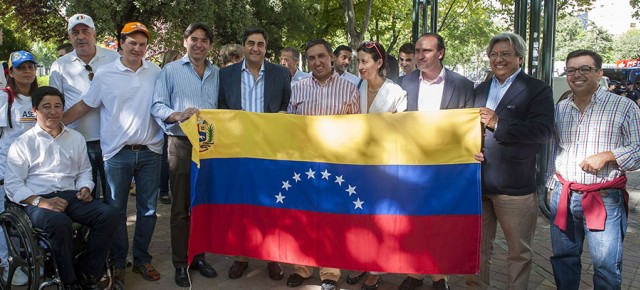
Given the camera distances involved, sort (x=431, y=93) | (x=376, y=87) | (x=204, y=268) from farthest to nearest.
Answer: (x=204, y=268), (x=376, y=87), (x=431, y=93)

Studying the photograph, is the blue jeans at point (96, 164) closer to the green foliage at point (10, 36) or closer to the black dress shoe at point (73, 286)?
the black dress shoe at point (73, 286)

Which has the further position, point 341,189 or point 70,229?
point 341,189

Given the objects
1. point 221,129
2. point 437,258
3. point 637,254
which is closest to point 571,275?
point 437,258

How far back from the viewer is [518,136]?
343 cm

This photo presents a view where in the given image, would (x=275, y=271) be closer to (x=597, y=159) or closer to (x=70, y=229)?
(x=70, y=229)

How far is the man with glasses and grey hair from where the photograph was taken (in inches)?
137

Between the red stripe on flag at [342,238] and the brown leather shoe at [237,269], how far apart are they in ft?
1.12

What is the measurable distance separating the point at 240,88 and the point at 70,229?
1735 mm

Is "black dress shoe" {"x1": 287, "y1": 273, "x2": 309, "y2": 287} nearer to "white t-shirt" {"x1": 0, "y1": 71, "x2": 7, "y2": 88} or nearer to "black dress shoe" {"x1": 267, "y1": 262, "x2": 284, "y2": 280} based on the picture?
"black dress shoe" {"x1": 267, "y1": 262, "x2": 284, "y2": 280}

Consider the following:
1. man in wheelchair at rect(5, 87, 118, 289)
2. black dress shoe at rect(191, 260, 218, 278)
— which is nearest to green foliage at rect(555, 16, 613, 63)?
black dress shoe at rect(191, 260, 218, 278)

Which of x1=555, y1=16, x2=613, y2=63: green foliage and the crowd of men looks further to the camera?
x1=555, y1=16, x2=613, y2=63: green foliage

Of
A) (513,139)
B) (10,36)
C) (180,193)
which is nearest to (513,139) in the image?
(513,139)

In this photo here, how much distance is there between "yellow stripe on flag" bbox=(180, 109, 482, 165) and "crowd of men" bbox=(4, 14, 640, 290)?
16cm

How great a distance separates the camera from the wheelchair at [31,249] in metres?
3.53
